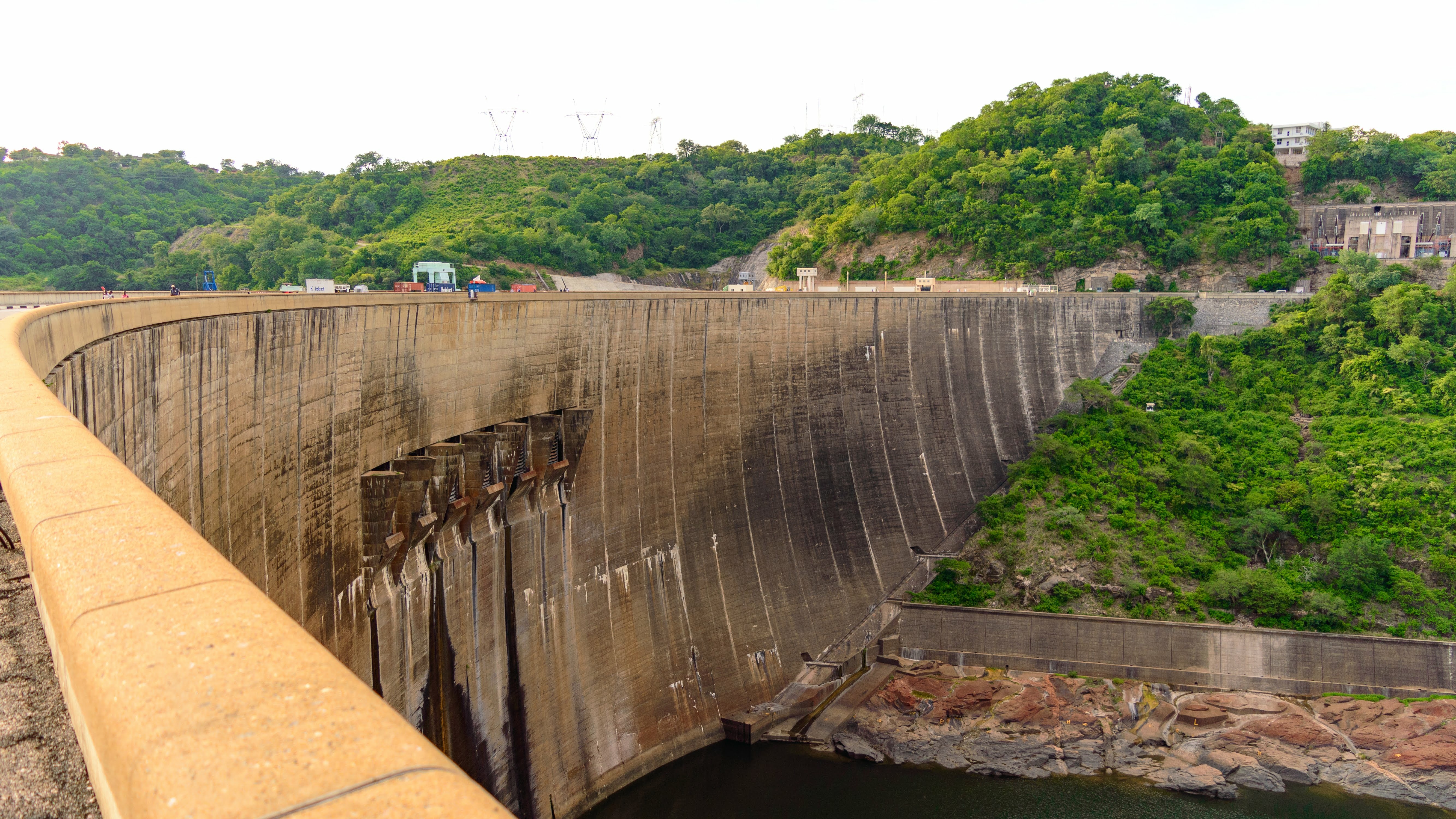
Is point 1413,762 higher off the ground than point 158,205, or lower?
lower

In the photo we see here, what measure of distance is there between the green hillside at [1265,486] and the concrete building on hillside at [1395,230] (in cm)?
729

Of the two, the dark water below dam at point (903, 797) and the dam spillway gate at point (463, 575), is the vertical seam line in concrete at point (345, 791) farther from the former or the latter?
the dark water below dam at point (903, 797)

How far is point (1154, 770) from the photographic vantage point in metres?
21.1

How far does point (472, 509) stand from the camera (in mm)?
17047

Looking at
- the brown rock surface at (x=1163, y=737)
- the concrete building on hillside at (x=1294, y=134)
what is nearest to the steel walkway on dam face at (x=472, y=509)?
the brown rock surface at (x=1163, y=737)

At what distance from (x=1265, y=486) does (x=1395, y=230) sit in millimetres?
22635

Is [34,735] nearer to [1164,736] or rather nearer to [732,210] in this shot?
[1164,736]

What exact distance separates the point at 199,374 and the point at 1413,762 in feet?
82.8

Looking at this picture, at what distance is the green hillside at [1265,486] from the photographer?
25.3 m

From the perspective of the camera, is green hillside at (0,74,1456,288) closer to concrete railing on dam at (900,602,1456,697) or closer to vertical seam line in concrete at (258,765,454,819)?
concrete railing on dam at (900,602,1456,697)

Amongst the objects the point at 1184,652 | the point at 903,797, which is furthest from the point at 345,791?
the point at 1184,652

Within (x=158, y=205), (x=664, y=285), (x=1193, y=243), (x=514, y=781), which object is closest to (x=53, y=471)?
(x=514, y=781)

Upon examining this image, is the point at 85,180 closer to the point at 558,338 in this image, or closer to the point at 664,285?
the point at 664,285

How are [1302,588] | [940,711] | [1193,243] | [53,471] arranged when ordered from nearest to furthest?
[53,471]
[940,711]
[1302,588]
[1193,243]
